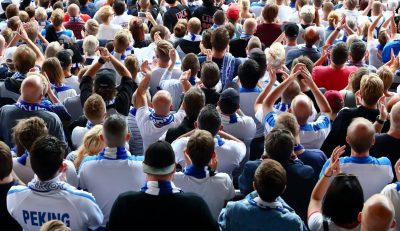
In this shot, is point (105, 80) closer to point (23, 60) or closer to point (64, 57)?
point (23, 60)

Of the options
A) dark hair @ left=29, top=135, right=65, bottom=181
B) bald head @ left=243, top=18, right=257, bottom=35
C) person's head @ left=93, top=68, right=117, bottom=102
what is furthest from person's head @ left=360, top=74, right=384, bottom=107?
bald head @ left=243, top=18, right=257, bottom=35

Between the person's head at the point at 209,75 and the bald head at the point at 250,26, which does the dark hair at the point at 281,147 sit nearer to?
the person's head at the point at 209,75

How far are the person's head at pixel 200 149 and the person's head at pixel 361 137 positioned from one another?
1125mm

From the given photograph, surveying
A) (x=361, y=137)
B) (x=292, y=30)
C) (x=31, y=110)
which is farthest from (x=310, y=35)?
(x=31, y=110)

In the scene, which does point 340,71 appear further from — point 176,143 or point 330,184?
point 330,184

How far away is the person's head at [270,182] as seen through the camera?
15.7ft

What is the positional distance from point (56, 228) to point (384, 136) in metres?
3.21

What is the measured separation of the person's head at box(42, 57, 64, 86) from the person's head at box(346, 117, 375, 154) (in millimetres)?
3448

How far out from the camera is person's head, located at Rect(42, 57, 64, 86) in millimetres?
7887

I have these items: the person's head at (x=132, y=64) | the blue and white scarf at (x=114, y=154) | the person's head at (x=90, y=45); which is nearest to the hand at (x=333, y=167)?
the blue and white scarf at (x=114, y=154)

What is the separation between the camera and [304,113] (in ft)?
21.3

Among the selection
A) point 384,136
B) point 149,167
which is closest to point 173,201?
point 149,167

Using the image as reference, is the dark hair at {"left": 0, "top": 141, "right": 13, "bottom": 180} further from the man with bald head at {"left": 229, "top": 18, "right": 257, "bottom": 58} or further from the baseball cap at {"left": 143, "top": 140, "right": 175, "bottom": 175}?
the man with bald head at {"left": 229, "top": 18, "right": 257, "bottom": 58}

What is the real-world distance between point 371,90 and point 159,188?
276cm
